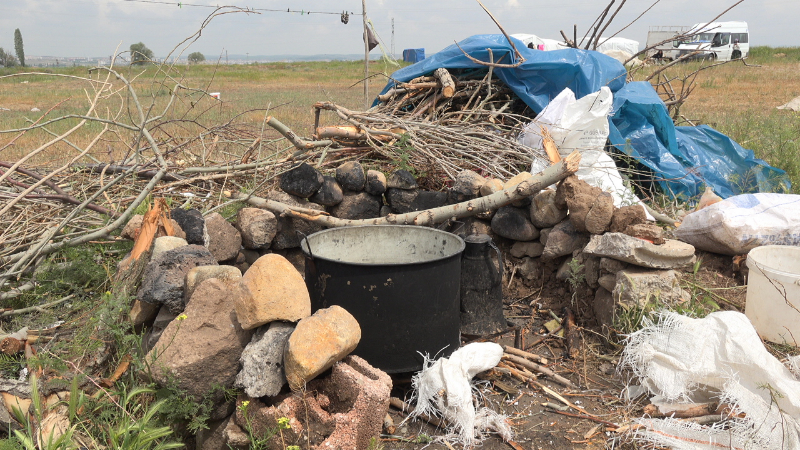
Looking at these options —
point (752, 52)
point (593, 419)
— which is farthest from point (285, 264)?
point (752, 52)

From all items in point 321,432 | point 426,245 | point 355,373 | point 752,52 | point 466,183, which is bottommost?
point 321,432

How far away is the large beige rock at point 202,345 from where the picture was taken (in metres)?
2.34

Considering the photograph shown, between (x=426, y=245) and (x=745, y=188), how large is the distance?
3580 millimetres

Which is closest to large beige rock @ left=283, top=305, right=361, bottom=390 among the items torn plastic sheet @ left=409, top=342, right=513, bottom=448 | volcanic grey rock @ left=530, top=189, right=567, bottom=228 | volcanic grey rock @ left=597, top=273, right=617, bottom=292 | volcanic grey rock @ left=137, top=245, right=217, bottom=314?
torn plastic sheet @ left=409, top=342, right=513, bottom=448

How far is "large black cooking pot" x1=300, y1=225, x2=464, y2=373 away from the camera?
265cm

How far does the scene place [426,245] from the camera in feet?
10.9

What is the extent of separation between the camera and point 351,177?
4.02m

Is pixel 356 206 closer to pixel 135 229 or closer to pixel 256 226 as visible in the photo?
pixel 256 226

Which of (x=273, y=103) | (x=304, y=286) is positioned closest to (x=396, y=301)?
(x=304, y=286)

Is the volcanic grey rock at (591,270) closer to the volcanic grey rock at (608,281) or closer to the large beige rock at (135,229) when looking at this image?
the volcanic grey rock at (608,281)

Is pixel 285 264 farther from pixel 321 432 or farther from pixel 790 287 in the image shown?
pixel 790 287

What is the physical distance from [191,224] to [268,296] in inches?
47.8

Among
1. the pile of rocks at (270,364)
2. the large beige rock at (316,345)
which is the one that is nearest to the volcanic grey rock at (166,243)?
the pile of rocks at (270,364)

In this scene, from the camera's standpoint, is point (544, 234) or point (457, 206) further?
point (544, 234)
